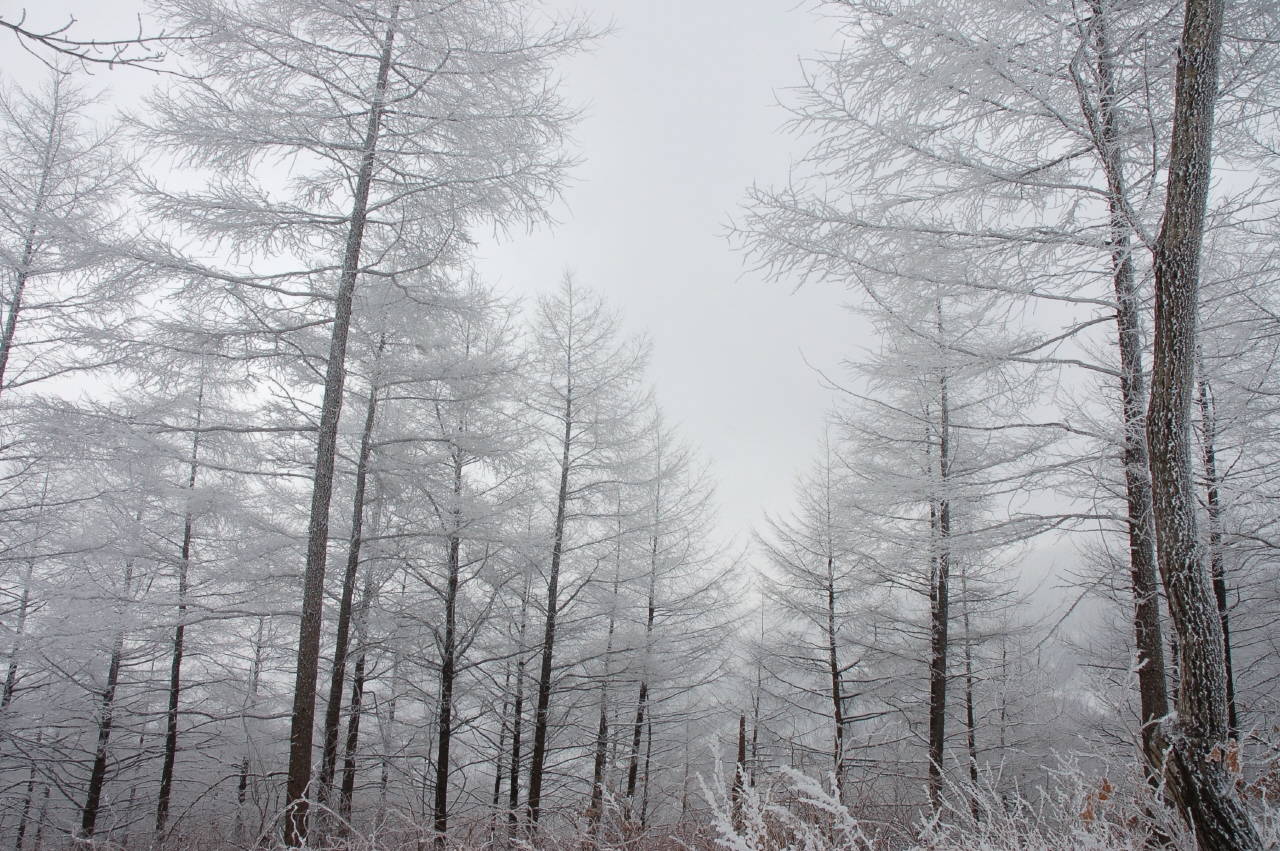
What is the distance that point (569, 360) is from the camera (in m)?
10.2

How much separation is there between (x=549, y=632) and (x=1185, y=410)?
8.18 m

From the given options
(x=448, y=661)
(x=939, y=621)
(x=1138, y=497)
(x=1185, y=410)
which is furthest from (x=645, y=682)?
(x=1185, y=410)

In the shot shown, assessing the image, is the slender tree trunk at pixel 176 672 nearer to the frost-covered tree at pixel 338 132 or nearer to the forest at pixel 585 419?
the forest at pixel 585 419

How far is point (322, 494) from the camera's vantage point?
5.67 metres

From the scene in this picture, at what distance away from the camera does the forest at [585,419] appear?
3.17 m

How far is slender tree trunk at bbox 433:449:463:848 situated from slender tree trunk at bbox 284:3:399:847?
1.58 metres

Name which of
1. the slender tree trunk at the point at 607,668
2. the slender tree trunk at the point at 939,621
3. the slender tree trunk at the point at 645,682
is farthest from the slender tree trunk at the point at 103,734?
the slender tree trunk at the point at 939,621

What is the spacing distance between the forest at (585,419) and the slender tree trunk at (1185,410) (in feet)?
0.05

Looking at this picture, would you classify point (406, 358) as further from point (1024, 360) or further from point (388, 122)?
point (1024, 360)

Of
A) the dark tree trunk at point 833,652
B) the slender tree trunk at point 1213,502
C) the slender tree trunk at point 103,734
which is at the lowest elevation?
the slender tree trunk at point 103,734

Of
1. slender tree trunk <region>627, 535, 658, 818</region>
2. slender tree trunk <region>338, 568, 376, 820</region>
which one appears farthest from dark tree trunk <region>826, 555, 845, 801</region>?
slender tree trunk <region>338, 568, 376, 820</region>

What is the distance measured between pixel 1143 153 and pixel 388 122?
6586mm

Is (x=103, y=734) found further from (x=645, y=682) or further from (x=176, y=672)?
(x=645, y=682)

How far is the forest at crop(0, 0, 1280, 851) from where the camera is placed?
10.4 ft
